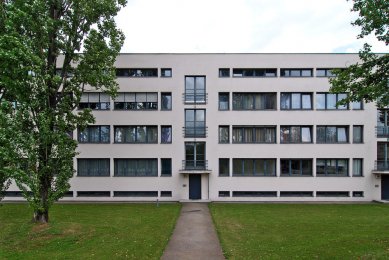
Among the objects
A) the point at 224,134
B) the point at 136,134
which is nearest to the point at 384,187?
the point at 224,134

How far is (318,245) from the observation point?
38.6 feet

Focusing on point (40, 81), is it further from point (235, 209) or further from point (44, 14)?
point (235, 209)

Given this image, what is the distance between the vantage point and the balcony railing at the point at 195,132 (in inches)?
1034

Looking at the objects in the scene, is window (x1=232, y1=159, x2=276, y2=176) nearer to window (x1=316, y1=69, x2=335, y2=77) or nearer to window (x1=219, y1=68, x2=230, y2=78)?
window (x1=219, y1=68, x2=230, y2=78)

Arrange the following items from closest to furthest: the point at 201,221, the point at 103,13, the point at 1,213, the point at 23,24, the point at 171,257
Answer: the point at 171,257 < the point at 23,24 < the point at 103,13 < the point at 201,221 < the point at 1,213

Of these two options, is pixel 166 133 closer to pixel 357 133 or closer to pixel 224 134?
pixel 224 134

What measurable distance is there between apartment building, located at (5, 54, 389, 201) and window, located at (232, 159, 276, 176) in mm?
91

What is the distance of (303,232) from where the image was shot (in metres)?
14.1

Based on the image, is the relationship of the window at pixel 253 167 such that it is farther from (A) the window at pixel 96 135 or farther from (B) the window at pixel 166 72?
(A) the window at pixel 96 135

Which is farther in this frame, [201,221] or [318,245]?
[201,221]

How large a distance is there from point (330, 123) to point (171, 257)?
2125 centimetres

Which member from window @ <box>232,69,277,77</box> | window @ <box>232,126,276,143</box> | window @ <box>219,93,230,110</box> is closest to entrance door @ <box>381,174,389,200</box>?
window @ <box>232,126,276,143</box>

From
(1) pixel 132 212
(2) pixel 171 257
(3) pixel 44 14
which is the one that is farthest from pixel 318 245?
(3) pixel 44 14

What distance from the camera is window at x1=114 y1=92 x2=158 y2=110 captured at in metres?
26.4
